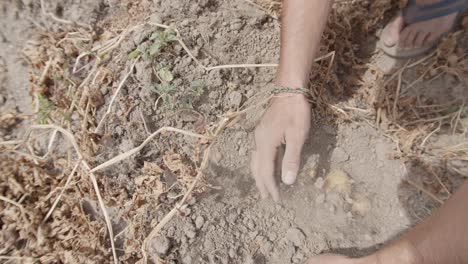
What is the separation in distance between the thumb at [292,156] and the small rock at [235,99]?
27 cm

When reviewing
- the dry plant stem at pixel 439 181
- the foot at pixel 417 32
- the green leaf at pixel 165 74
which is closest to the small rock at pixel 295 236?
the dry plant stem at pixel 439 181

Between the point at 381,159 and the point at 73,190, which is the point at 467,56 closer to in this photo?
the point at 381,159

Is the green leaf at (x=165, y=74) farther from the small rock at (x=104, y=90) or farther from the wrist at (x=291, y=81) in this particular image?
the wrist at (x=291, y=81)

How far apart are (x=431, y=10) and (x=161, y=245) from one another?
1405 mm

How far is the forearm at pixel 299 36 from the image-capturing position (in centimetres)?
129

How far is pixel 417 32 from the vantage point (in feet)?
5.46

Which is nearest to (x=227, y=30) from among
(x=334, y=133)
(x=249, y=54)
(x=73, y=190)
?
(x=249, y=54)

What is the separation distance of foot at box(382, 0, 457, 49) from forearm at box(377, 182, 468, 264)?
979 mm

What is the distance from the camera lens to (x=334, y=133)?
5.16 ft

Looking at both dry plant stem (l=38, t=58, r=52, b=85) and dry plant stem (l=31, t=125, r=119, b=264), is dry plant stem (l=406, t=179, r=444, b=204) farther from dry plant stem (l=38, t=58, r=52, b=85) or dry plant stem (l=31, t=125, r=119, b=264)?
dry plant stem (l=38, t=58, r=52, b=85)

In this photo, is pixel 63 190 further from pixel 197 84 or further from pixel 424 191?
pixel 424 191

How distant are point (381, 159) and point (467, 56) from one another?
24.7 inches

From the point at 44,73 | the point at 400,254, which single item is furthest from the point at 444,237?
the point at 44,73

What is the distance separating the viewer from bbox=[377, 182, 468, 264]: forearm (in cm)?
82
